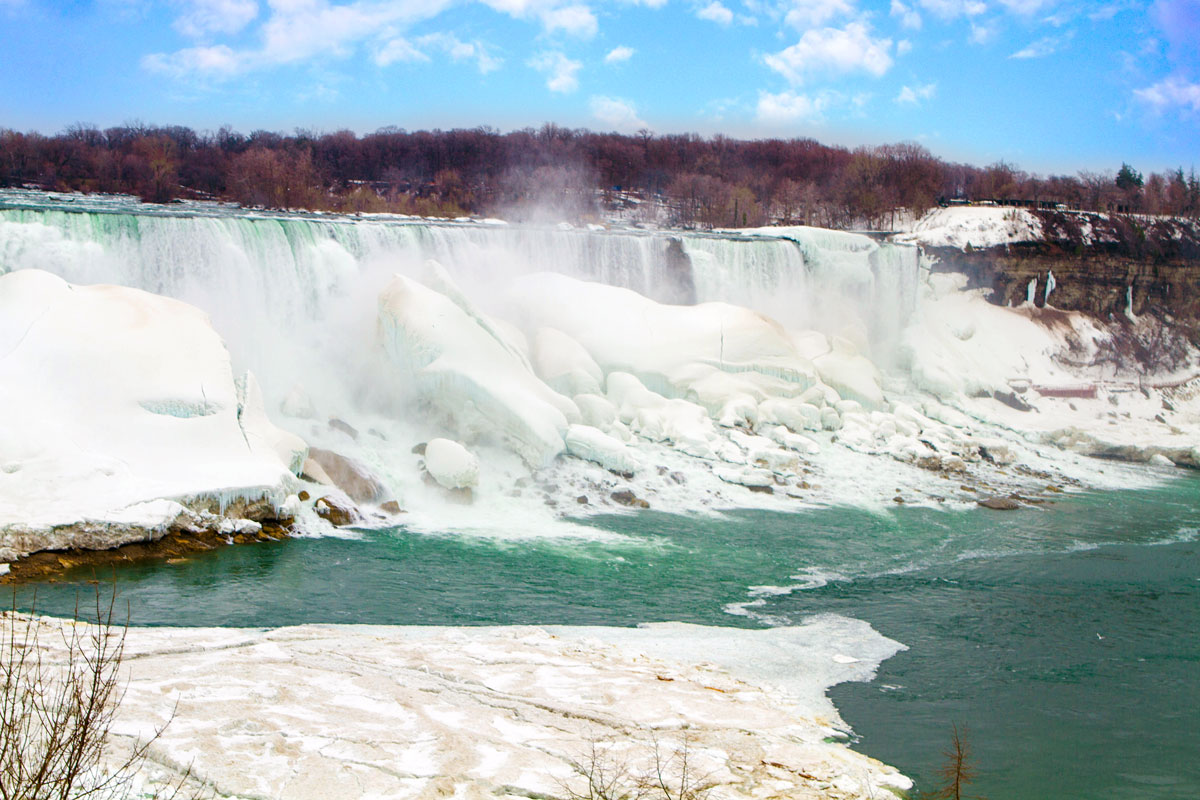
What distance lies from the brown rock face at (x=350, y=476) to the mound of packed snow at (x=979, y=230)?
25.7 meters

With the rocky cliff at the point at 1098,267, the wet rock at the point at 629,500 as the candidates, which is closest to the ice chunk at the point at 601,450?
the wet rock at the point at 629,500

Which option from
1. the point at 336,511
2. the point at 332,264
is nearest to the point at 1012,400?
the point at 332,264

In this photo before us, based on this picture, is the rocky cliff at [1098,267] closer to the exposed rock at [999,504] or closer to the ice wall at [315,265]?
the ice wall at [315,265]

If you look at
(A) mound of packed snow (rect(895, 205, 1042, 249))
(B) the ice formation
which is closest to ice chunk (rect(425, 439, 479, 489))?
(B) the ice formation


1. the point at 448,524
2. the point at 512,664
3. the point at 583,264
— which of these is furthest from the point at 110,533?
the point at 583,264

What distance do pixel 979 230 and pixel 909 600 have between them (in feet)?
92.7

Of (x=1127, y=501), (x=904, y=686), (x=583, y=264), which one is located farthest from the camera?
(x=583, y=264)

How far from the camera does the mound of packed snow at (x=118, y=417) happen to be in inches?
452

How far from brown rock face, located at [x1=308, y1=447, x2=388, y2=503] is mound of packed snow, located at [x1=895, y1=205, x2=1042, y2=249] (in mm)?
25712

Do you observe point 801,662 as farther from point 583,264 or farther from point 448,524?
point 583,264

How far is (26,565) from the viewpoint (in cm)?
1047

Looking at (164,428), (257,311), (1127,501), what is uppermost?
(257,311)

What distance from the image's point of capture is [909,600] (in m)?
11.5

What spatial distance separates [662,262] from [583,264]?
2375mm
